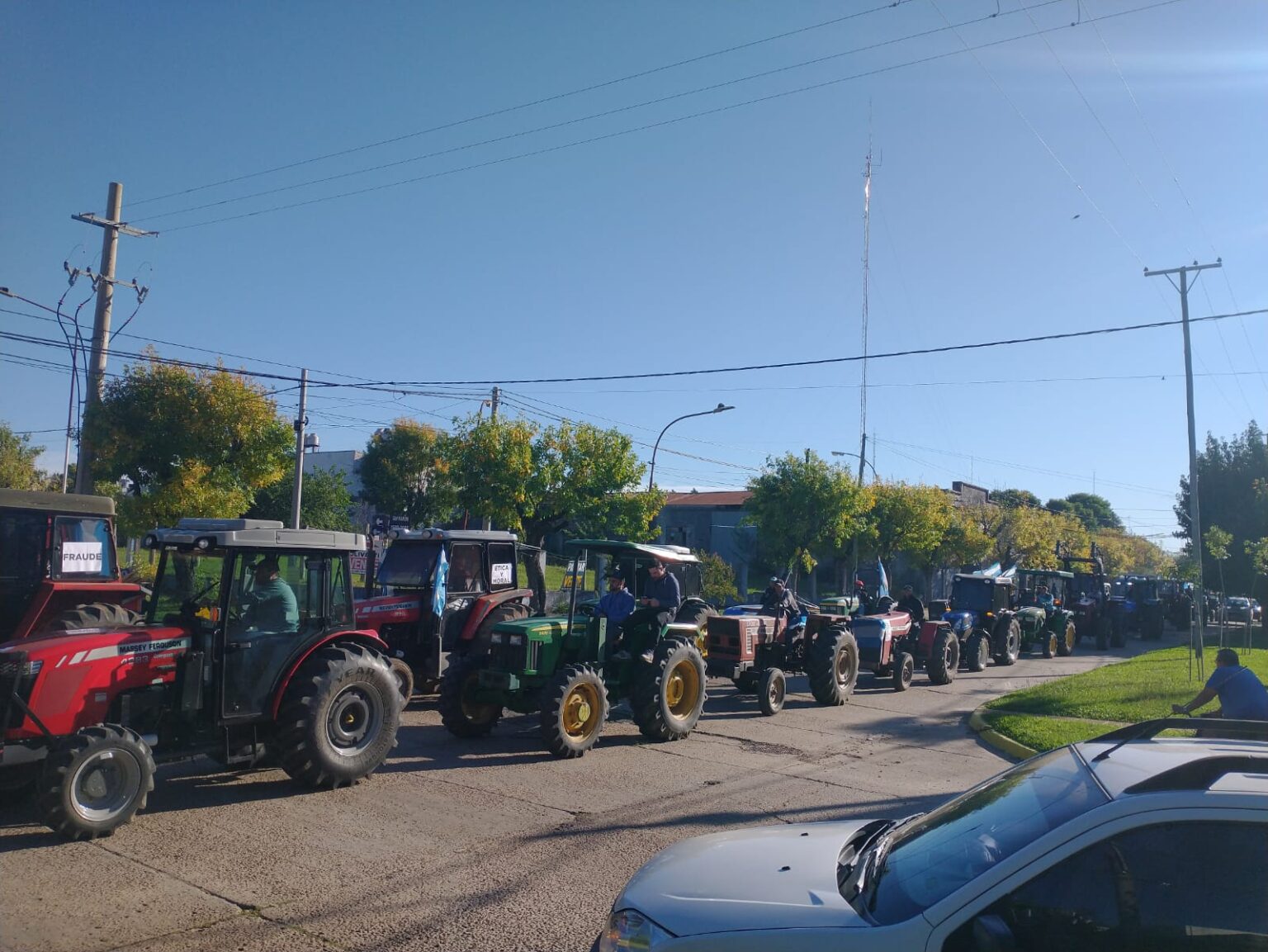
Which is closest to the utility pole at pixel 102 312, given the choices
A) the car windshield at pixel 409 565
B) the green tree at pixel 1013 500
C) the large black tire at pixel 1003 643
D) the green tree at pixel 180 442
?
the green tree at pixel 180 442

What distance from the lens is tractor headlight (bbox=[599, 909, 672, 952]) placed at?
10.6 ft

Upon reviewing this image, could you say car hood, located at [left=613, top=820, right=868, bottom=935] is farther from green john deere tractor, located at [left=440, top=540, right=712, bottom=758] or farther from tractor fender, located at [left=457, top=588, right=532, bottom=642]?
tractor fender, located at [left=457, top=588, right=532, bottom=642]

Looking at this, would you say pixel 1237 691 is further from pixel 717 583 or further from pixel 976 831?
pixel 717 583

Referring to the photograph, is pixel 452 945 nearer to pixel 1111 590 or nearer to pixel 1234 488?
pixel 1111 590

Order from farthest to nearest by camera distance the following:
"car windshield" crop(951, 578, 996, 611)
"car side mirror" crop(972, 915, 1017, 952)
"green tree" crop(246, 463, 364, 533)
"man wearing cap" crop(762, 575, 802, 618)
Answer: "green tree" crop(246, 463, 364, 533) < "car windshield" crop(951, 578, 996, 611) < "man wearing cap" crop(762, 575, 802, 618) < "car side mirror" crop(972, 915, 1017, 952)

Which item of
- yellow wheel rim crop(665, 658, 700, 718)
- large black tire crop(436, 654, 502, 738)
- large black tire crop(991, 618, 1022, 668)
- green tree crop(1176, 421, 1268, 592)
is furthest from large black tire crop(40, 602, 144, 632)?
green tree crop(1176, 421, 1268, 592)

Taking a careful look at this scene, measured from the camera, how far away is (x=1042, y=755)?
400 centimetres

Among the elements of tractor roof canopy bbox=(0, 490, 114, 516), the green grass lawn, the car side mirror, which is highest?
tractor roof canopy bbox=(0, 490, 114, 516)

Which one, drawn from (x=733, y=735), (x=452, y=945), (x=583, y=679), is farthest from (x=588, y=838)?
(x=733, y=735)

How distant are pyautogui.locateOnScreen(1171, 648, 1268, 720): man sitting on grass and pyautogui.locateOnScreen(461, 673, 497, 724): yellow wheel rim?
7.71 metres

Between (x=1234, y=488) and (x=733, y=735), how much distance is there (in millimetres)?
48294

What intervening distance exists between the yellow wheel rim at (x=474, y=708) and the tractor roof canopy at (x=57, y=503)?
4466 mm

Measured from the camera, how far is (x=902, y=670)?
697 inches

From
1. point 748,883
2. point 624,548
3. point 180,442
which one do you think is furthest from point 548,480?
point 748,883
